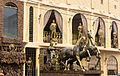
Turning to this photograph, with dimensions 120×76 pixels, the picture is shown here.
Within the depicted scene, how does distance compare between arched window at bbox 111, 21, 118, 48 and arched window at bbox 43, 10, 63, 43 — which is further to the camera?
arched window at bbox 111, 21, 118, 48

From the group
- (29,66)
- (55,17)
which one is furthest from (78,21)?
(29,66)

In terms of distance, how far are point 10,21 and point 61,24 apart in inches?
225

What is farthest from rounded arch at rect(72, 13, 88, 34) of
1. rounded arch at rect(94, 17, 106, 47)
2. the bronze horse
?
the bronze horse

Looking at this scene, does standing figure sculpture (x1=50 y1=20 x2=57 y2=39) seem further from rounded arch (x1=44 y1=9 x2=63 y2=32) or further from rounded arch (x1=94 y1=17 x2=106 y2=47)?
rounded arch (x1=94 y1=17 x2=106 y2=47)

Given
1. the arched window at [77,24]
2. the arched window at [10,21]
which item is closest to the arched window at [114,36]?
the arched window at [77,24]

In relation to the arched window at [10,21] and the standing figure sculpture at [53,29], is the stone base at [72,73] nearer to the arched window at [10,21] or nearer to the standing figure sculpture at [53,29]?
the arched window at [10,21]

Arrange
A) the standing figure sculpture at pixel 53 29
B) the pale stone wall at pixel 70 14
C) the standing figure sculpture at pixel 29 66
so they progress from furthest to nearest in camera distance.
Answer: the standing figure sculpture at pixel 53 29 < the pale stone wall at pixel 70 14 < the standing figure sculpture at pixel 29 66

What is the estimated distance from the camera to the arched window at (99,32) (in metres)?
28.9

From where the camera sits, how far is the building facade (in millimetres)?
22291

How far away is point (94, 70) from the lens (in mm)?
18344

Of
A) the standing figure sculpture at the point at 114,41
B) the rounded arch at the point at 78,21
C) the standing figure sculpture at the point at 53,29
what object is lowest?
the standing figure sculpture at the point at 114,41

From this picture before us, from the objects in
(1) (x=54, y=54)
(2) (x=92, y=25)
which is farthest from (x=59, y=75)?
(2) (x=92, y=25)

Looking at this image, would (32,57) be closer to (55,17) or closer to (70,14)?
(55,17)

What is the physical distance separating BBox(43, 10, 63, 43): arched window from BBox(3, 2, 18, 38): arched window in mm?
3659
